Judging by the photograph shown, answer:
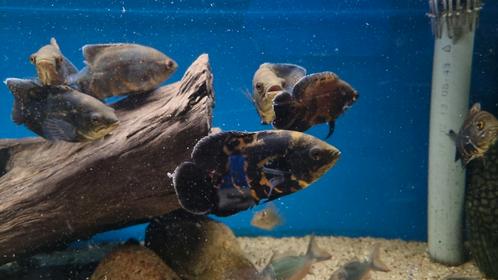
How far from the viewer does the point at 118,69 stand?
3566 mm

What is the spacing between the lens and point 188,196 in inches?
91.3

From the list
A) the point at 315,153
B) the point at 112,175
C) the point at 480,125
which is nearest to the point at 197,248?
the point at 112,175

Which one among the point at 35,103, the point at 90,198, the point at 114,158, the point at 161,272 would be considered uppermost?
the point at 35,103

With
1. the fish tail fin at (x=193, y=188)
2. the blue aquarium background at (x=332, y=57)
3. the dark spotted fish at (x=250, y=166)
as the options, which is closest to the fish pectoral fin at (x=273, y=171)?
the dark spotted fish at (x=250, y=166)

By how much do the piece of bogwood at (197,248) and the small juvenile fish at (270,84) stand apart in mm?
1665

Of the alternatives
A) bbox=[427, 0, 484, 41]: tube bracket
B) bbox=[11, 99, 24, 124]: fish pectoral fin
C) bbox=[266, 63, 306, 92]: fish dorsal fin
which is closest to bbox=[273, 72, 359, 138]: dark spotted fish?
bbox=[266, 63, 306, 92]: fish dorsal fin

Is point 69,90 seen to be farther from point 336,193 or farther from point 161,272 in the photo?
point 336,193

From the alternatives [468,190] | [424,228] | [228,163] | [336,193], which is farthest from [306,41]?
[228,163]

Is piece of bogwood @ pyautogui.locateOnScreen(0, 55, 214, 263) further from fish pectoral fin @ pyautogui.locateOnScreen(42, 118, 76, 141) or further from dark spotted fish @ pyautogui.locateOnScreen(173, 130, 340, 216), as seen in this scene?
dark spotted fish @ pyautogui.locateOnScreen(173, 130, 340, 216)

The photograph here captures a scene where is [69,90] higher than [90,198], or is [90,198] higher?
[69,90]

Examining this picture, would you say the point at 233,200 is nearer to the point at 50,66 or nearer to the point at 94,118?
the point at 94,118

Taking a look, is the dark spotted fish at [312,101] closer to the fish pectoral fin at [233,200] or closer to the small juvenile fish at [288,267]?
the fish pectoral fin at [233,200]

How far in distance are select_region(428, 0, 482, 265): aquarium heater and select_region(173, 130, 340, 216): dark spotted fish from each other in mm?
3566

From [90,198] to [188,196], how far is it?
66.9 inches
